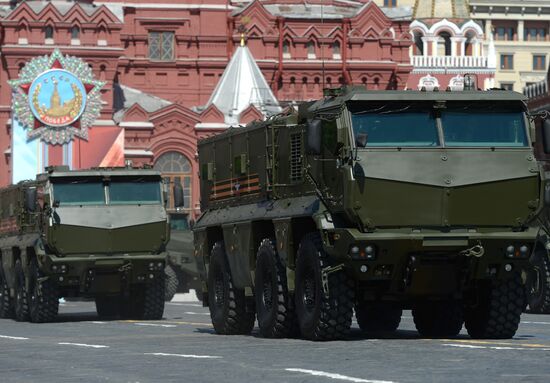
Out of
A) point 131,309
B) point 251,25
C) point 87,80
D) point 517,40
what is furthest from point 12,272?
point 517,40

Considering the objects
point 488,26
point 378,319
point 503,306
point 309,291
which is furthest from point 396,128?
point 488,26

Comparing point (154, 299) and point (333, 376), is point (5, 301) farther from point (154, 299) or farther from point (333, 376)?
point (333, 376)

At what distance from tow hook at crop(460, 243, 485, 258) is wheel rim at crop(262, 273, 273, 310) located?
3083 millimetres

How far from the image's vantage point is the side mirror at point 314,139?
1906 centimetres

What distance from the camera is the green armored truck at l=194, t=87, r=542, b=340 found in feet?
63.1

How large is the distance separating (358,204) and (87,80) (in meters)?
58.9

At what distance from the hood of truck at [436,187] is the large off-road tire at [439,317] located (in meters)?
1.97

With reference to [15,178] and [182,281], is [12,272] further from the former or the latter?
[15,178]

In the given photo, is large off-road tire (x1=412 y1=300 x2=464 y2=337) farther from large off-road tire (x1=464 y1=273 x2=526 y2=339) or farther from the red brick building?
the red brick building

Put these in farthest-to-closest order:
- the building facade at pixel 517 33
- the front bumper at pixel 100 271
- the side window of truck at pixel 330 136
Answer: the building facade at pixel 517 33 < the front bumper at pixel 100 271 < the side window of truck at pixel 330 136

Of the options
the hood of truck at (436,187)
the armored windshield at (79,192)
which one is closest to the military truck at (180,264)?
the armored windshield at (79,192)

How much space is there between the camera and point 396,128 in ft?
64.1

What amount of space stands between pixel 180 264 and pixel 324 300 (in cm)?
2810

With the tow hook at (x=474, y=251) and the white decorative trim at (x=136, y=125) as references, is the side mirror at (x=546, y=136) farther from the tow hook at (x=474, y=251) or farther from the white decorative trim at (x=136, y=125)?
the white decorative trim at (x=136, y=125)
